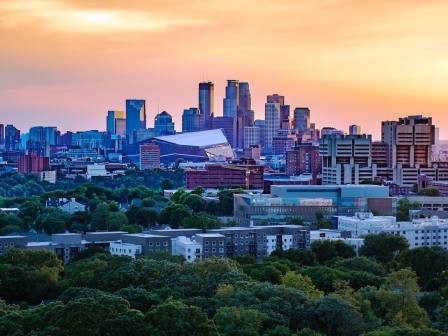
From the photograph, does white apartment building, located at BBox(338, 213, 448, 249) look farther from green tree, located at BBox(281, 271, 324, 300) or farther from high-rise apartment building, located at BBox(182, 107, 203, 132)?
high-rise apartment building, located at BBox(182, 107, 203, 132)

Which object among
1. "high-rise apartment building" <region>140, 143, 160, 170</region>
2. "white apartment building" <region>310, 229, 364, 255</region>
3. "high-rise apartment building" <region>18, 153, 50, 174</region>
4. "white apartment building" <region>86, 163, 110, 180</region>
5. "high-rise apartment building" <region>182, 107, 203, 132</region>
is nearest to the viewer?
"white apartment building" <region>310, 229, 364, 255</region>

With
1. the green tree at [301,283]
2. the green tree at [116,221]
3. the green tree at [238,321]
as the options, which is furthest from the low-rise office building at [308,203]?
the green tree at [238,321]

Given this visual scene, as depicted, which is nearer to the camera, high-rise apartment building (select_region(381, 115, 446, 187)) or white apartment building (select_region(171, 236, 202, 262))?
white apartment building (select_region(171, 236, 202, 262))

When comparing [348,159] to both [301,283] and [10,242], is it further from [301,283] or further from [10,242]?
[301,283]

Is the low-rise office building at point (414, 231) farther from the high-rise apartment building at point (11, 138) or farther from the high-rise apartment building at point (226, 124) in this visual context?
the high-rise apartment building at point (11, 138)

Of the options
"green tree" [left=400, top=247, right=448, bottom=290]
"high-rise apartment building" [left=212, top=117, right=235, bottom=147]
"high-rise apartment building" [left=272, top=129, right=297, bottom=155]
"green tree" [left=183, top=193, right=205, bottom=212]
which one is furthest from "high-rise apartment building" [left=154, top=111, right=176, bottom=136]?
"green tree" [left=400, top=247, right=448, bottom=290]

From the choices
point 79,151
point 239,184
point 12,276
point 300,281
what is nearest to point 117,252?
point 12,276
